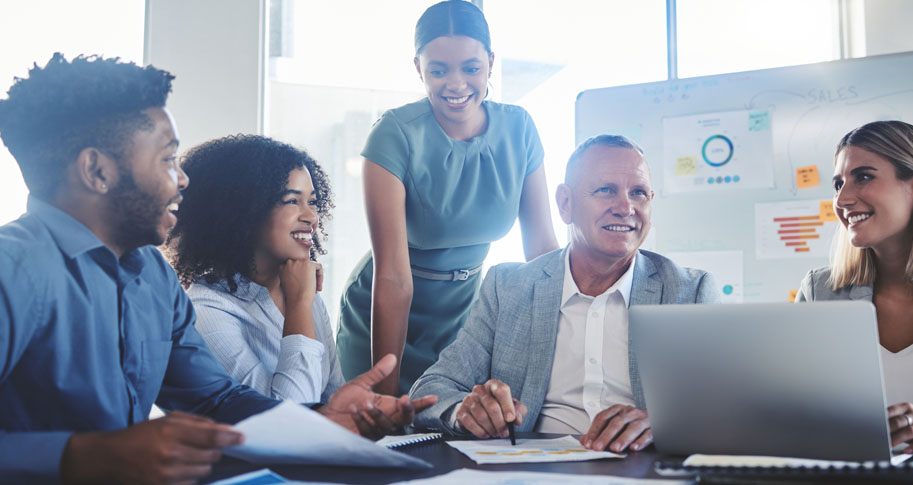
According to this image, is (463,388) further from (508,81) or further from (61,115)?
(508,81)

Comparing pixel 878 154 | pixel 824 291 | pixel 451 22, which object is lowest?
pixel 824 291

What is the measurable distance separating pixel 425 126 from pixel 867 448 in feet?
5.35

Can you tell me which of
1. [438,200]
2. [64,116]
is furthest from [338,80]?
[64,116]

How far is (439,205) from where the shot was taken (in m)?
2.35

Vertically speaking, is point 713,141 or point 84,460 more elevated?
point 713,141

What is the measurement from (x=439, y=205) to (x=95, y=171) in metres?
1.30

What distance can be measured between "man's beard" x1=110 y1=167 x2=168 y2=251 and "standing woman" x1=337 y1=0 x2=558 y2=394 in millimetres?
1037

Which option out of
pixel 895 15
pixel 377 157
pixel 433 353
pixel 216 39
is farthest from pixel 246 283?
pixel 895 15

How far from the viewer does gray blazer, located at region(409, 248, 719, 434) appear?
1771mm

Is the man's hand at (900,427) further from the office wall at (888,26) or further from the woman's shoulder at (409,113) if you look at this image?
Result: the office wall at (888,26)

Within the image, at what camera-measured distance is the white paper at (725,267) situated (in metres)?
2.96

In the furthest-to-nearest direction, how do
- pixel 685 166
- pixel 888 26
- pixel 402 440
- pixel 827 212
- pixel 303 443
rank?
pixel 888 26 → pixel 685 166 → pixel 827 212 → pixel 402 440 → pixel 303 443

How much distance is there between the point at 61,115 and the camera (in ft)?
3.77

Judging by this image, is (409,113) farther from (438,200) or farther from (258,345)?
(258,345)
